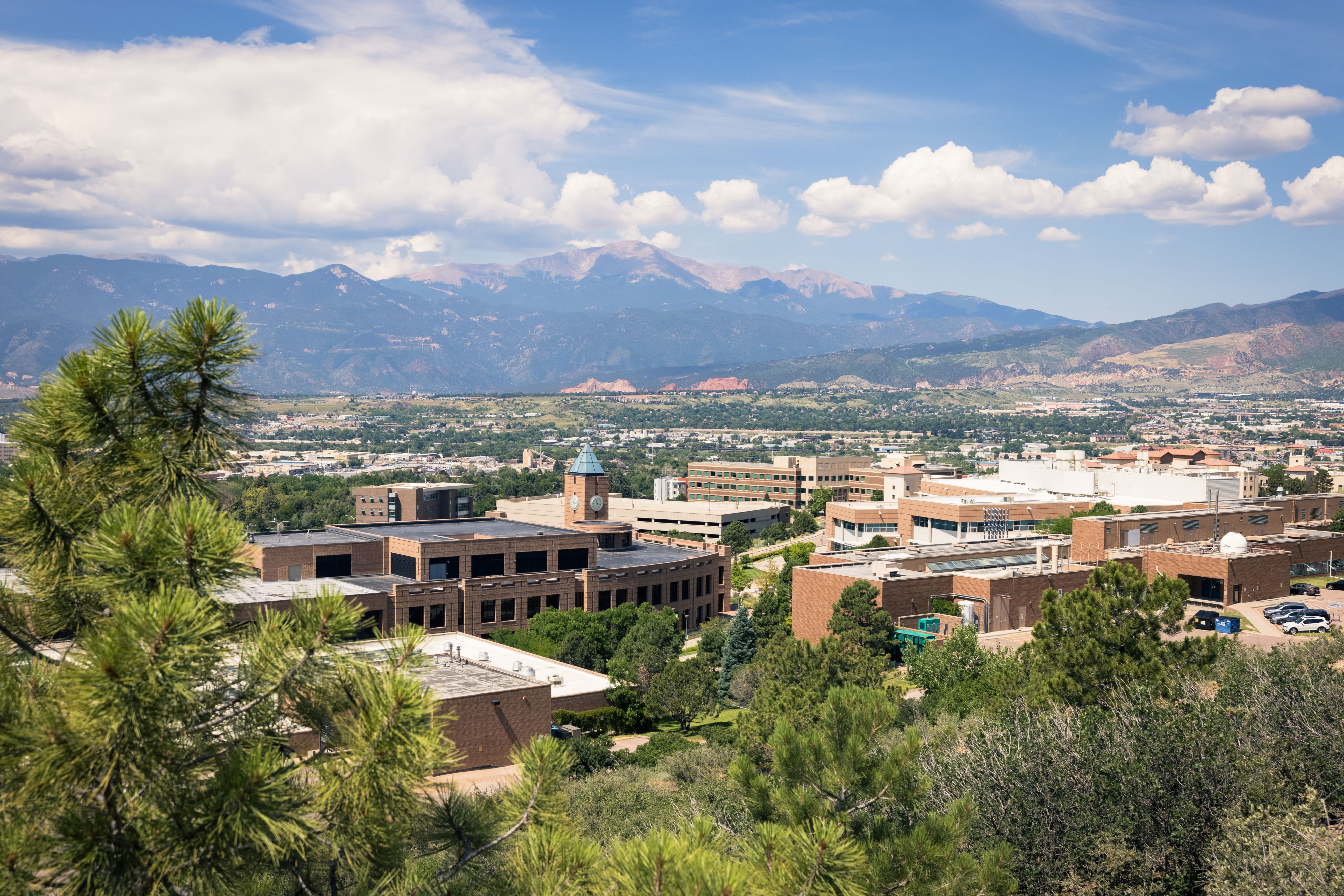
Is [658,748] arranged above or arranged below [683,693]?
above

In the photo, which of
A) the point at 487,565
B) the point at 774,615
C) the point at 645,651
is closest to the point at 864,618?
the point at 774,615

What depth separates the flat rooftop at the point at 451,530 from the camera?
72000 millimetres

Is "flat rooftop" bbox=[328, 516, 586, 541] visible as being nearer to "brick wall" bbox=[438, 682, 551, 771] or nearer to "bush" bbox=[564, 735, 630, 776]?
"brick wall" bbox=[438, 682, 551, 771]

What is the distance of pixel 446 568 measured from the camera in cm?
6650

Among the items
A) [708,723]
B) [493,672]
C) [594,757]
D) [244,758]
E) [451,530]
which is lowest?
[708,723]

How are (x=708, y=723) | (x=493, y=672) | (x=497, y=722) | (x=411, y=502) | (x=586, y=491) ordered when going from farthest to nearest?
1. (x=411, y=502)
2. (x=586, y=491)
3. (x=708, y=723)
4. (x=493, y=672)
5. (x=497, y=722)

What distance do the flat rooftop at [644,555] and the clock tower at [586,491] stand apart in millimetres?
3257

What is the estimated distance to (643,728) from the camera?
159 feet

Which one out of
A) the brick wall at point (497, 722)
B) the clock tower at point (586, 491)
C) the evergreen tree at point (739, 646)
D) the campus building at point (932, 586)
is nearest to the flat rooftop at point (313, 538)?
the clock tower at point (586, 491)

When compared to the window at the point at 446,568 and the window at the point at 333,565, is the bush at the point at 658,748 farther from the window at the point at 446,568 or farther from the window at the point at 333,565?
the window at the point at 333,565

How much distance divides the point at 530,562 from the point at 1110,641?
4575 cm

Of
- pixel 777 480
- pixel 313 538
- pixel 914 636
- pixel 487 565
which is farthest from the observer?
→ pixel 777 480

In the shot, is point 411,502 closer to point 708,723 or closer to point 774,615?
point 774,615

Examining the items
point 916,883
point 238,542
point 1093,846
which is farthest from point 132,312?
point 1093,846
